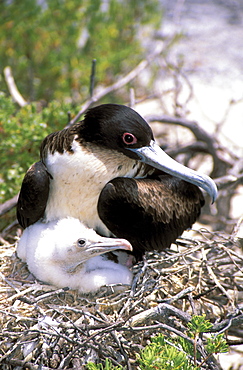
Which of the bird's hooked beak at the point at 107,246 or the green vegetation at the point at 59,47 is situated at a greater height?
the green vegetation at the point at 59,47

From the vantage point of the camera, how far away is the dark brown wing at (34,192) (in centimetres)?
232

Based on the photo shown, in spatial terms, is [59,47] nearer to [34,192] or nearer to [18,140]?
[18,140]

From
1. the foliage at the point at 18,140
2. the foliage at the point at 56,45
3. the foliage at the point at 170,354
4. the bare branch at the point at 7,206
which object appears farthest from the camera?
the foliage at the point at 56,45

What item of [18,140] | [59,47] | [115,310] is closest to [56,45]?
[59,47]

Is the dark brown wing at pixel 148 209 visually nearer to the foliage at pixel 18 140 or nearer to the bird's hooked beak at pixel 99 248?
the bird's hooked beak at pixel 99 248

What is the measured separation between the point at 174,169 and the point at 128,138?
0.85 feet

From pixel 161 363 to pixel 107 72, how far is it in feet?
16.5

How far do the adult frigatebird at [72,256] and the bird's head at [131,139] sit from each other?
0.41 meters

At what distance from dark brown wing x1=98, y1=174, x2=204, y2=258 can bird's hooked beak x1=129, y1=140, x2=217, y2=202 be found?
15 centimetres

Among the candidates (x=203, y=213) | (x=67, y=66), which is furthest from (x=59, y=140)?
(x=67, y=66)

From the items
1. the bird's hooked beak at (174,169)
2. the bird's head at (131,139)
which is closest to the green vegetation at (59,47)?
the bird's head at (131,139)

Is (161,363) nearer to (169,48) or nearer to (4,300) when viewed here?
(4,300)

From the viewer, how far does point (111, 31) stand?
5.88 m

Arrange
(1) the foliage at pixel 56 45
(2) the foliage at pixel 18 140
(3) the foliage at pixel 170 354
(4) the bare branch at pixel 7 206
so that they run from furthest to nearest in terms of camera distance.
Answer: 1. (1) the foliage at pixel 56 45
2. (2) the foliage at pixel 18 140
3. (4) the bare branch at pixel 7 206
4. (3) the foliage at pixel 170 354
